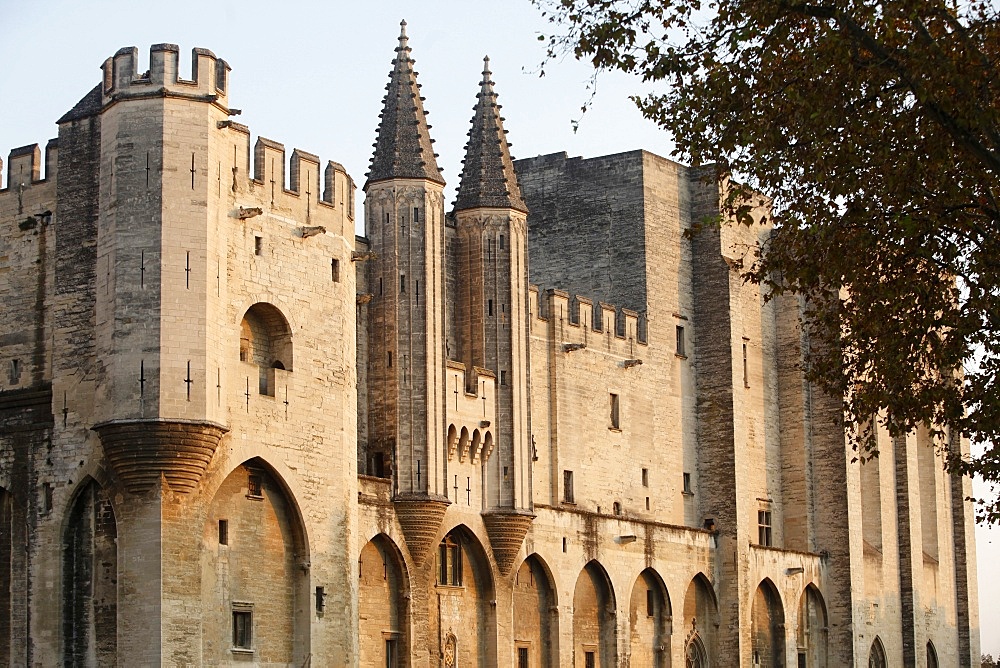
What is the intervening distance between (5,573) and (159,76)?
10516 mm

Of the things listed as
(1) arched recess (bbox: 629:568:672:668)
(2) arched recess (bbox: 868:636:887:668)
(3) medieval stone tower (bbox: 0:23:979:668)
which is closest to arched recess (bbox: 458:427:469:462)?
(3) medieval stone tower (bbox: 0:23:979:668)

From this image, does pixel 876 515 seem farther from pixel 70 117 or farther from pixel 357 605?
pixel 70 117

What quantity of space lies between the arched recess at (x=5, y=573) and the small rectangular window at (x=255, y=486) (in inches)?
193

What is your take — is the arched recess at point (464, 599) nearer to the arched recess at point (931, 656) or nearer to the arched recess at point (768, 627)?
the arched recess at point (768, 627)

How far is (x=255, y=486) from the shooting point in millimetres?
37875

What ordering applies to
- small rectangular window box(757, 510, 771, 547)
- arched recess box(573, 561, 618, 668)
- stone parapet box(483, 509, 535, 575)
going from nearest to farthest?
stone parapet box(483, 509, 535, 575), arched recess box(573, 561, 618, 668), small rectangular window box(757, 510, 771, 547)

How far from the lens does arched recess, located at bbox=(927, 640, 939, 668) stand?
2746 inches

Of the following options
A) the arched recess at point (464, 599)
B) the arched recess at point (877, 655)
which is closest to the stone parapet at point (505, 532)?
the arched recess at point (464, 599)

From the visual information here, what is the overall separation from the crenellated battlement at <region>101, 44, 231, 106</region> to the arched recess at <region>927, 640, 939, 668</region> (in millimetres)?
42806

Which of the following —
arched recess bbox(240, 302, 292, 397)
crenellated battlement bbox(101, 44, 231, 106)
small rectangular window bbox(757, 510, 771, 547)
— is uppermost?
crenellated battlement bbox(101, 44, 231, 106)

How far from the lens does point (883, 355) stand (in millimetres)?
27219

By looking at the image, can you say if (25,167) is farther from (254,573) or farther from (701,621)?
(701,621)

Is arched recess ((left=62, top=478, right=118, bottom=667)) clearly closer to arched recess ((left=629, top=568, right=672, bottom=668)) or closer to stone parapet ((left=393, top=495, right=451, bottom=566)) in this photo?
stone parapet ((left=393, top=495, right=451, bottom=566))

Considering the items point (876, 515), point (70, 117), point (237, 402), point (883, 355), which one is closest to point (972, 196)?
point (883, 355)
